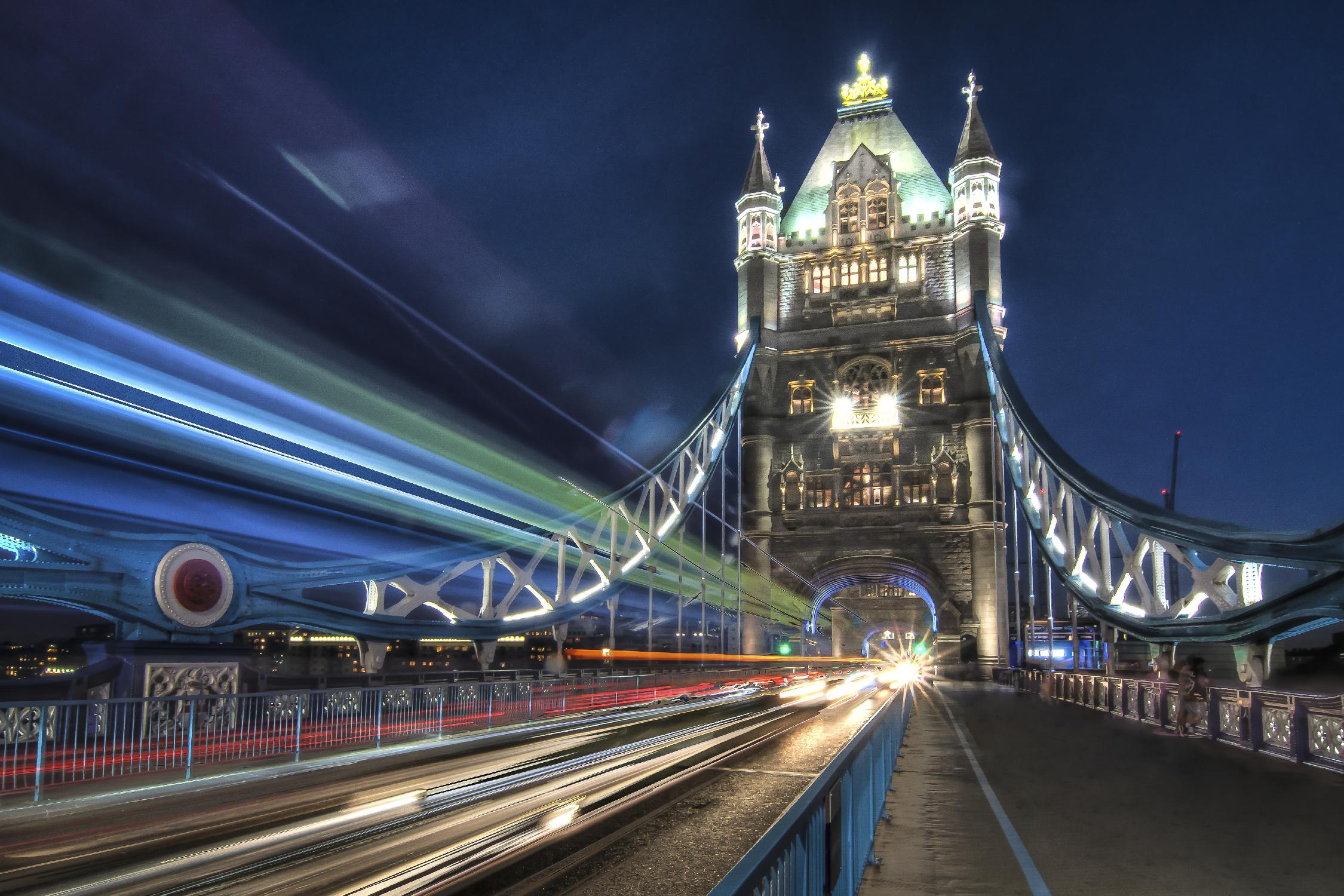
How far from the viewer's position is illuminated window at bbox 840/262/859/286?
196 feet

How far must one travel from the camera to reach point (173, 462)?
20.4 metres

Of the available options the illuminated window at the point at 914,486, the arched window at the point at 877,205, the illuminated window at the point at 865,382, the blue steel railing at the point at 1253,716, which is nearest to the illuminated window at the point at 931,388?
the illuminated window at the point at 865,382

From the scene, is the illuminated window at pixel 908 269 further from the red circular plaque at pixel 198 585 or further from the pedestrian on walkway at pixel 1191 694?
the red circular plaque at pixel 198 585

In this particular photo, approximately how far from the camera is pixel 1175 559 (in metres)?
34.2

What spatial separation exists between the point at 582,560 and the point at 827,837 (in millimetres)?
32328

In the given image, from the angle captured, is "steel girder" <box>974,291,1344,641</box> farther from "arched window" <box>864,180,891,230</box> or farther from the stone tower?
"arched window" <box>864,180,891,230</box>

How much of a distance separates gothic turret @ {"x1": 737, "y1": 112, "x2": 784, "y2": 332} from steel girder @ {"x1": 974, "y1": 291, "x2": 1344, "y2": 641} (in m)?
15.8

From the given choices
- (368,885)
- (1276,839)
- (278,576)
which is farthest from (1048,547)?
(368,885)

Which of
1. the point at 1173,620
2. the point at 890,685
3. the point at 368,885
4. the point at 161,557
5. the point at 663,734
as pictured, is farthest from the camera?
the point at 890,685

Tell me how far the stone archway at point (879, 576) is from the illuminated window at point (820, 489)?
3691 millimetres

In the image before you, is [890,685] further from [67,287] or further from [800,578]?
[67,287]

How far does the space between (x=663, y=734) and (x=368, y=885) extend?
11447mm

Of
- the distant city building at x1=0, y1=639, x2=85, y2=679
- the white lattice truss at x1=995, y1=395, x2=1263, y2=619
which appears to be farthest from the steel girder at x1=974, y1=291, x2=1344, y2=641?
the distant city building at x1=0, y1=639, x2=85, y2=679

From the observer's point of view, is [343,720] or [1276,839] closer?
[1276,839]
